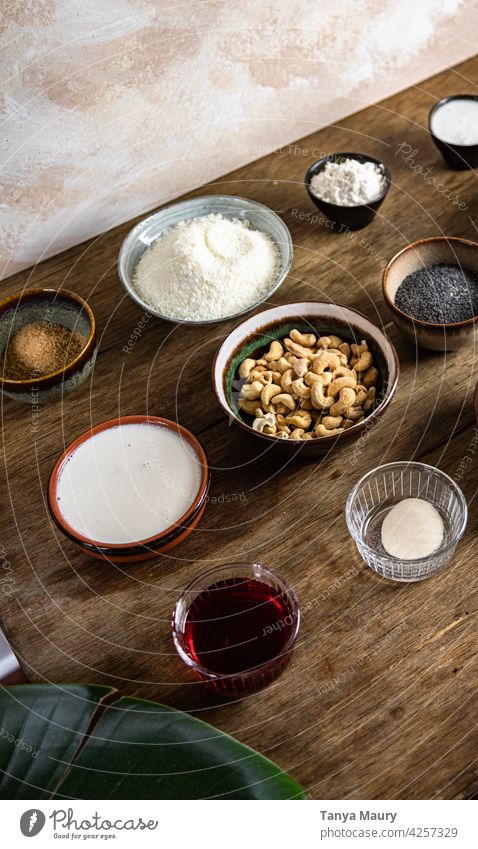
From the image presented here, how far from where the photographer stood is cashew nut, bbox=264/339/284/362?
0.90 metres

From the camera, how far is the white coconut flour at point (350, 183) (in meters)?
1.04

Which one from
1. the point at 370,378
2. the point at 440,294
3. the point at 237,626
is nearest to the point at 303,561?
the point at 237,626

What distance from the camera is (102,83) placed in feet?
3.37

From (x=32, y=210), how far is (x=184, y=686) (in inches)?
25.9

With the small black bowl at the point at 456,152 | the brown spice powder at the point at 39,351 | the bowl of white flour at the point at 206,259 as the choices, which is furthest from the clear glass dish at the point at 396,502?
the small black bowl at the point at 456,152

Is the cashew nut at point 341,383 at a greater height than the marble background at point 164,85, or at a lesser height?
lesser

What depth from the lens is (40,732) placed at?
724 millimetres

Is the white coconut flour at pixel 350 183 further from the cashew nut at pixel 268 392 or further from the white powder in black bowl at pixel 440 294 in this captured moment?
the cashew nut at pixel 268 392

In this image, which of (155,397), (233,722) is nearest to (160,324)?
(155,397)

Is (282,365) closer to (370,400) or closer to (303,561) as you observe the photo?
(370,400)

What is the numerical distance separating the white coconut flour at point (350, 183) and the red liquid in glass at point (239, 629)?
0.53 metres

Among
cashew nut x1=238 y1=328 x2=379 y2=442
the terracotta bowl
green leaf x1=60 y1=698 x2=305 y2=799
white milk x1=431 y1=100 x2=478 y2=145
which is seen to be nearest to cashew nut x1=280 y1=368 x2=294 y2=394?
cashew nut x1=238 y1=328 x2=379 y2=442
